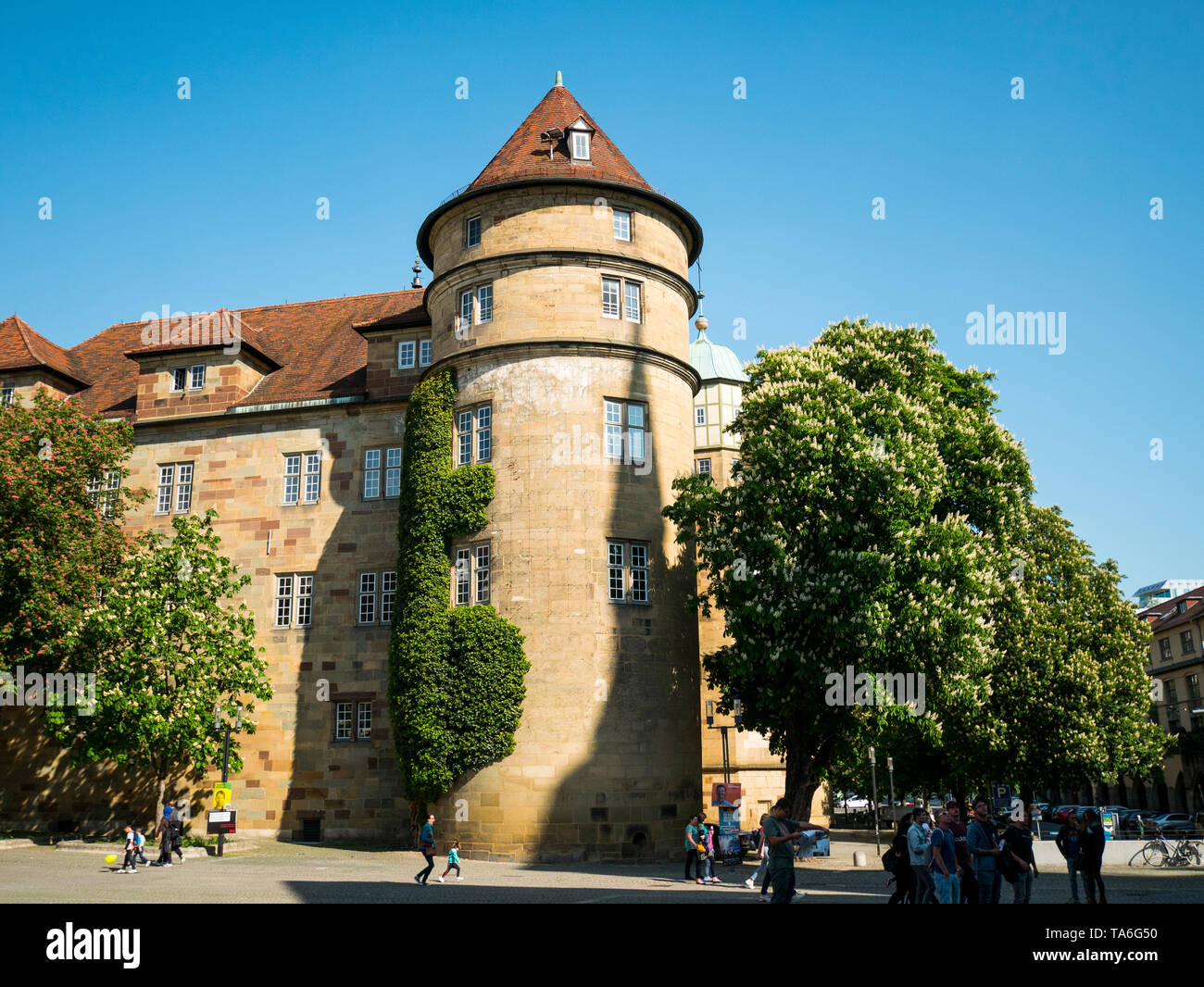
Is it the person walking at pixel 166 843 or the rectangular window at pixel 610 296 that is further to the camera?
the rectangular window at pixel 610 296

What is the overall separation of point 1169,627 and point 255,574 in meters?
68.9

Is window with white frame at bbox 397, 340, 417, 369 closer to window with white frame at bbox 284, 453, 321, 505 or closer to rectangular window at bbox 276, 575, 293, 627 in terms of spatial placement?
window with white frame at bbox 284, 453, 321, 505

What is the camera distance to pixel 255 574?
38.3 meters

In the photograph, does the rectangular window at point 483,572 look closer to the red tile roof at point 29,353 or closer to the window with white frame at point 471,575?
the window with white frame at point 471,575

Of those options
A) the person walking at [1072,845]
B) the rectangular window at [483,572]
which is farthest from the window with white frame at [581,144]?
the person walking at [1072,845]

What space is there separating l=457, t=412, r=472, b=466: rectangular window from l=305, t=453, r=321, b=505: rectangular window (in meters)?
8.35

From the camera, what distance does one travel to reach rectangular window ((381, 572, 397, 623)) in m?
36.5

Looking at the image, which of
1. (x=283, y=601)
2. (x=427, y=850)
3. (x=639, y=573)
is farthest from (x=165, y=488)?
(x=427, y=850)

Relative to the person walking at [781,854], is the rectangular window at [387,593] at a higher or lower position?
higher

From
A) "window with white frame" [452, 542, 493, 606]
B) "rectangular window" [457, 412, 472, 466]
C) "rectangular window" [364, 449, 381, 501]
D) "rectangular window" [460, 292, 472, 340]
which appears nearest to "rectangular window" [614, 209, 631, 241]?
"rectangular window" [460, 292, 472, 340]

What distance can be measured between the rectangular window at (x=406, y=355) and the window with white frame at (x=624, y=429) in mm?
10201

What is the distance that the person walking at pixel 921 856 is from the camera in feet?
52.5

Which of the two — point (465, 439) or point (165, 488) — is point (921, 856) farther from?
point (165, 488)
